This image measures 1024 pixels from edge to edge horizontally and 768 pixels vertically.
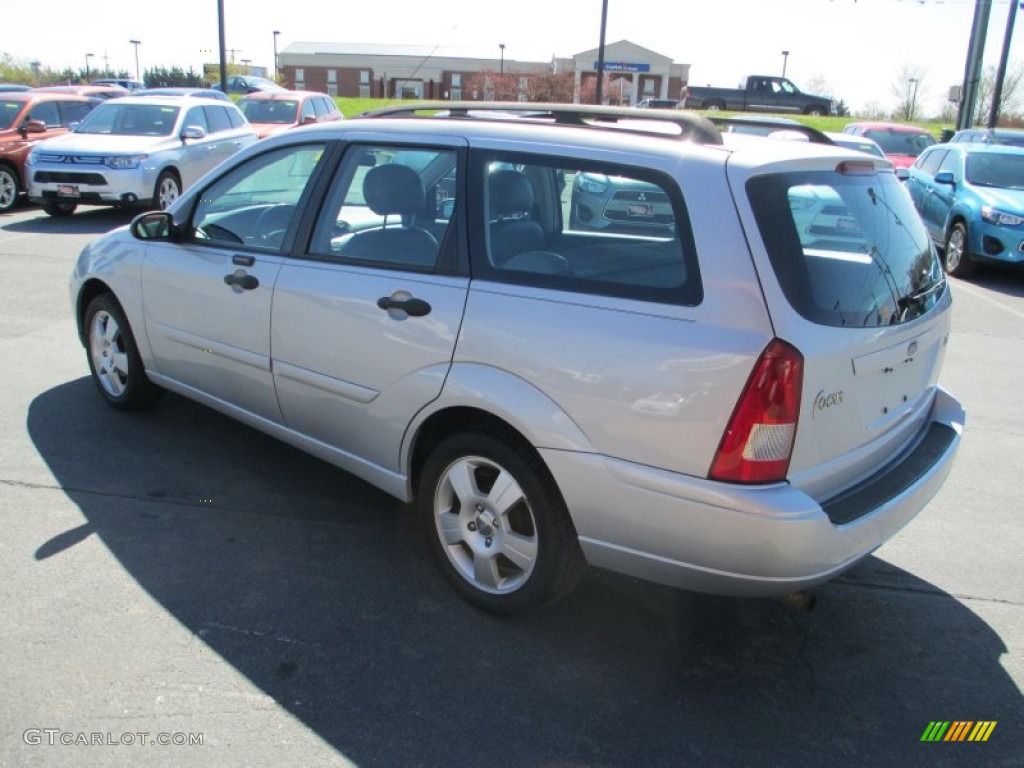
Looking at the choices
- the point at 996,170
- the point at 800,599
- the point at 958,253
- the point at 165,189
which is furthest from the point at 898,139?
the point at 800,599

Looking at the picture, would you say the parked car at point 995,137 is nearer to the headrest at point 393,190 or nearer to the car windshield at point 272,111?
the car windshield at point 272,111

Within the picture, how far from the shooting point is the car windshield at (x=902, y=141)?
1925 centimetres

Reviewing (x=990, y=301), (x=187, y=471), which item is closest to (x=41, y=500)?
(x=187, y=471)

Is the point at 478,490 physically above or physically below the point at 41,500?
above

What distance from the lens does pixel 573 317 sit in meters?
2.95

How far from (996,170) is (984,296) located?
2673 mm

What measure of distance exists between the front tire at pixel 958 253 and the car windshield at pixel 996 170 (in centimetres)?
78

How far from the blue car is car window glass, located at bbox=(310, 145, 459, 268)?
9309 mm

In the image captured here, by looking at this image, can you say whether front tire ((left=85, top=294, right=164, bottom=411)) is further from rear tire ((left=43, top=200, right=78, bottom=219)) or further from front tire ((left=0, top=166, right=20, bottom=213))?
front tire ((left=0, top=166, right=20, bottom=213))

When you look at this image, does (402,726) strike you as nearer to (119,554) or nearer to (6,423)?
(119,554)

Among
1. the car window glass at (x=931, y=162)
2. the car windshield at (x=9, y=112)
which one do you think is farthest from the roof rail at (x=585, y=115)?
the car windshield at (x=9, y=112)

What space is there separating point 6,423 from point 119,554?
1944 millimetres

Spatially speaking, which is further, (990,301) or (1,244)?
(1,244)

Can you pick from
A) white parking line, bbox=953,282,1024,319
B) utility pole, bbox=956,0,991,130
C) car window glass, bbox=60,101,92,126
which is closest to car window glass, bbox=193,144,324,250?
white parking line, bbox=953,282,1024,319
